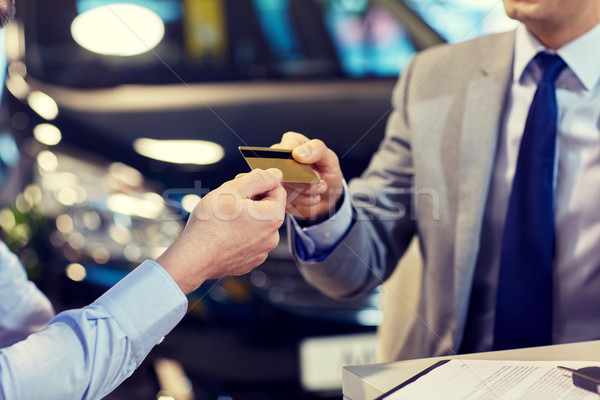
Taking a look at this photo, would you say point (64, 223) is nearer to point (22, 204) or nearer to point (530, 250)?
point (22, 204)

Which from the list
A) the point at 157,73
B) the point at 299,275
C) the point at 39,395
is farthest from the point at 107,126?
the point at 39,395

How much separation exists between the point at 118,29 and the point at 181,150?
2.15ft

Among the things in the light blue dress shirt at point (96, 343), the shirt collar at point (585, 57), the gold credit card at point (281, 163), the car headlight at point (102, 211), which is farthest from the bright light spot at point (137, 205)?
the shirt collar at point (585, 57)

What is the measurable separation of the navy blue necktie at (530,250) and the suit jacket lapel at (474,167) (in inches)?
2.5

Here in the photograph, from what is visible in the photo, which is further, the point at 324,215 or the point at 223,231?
the point at 324,215

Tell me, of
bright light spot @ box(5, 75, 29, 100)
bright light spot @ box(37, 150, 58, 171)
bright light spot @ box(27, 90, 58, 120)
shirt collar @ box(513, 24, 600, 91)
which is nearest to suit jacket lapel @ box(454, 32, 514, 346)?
shirt collar @ box(513, 24, 600, 91)

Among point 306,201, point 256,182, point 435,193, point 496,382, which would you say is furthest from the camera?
point 435,193

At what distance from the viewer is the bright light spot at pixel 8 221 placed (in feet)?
6.20

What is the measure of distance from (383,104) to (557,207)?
0.87 metres

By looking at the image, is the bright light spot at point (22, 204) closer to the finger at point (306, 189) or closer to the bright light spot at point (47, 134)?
the bright light spot at point (47, 134)

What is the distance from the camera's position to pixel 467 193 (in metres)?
1.22

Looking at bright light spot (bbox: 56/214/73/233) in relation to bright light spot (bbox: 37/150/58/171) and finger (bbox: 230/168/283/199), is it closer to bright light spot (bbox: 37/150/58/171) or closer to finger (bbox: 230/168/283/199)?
bright light spot (bbox: 37/150/58/171)

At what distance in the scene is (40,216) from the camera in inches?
68.0

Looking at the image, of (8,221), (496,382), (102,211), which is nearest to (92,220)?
(102,211)
